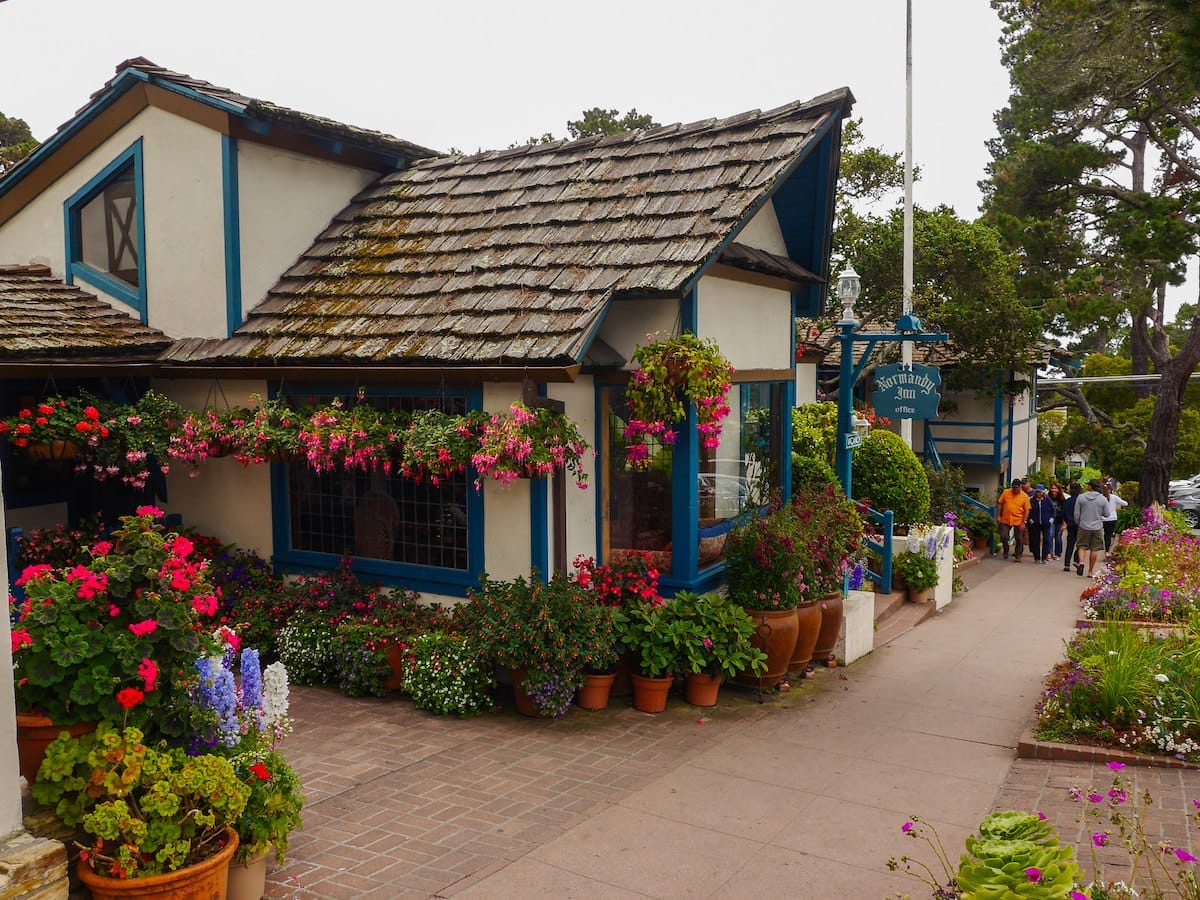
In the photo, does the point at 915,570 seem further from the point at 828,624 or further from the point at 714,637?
the point at 714,637

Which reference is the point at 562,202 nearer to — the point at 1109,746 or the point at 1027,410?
the point at 1109,746

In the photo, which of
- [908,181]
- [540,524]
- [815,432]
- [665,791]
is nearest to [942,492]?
[815,432]

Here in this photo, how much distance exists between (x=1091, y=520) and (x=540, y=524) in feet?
41.8

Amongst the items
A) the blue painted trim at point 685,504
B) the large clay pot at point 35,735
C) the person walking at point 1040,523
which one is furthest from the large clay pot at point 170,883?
the person walking at point 1040,523

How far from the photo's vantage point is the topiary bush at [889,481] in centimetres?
1550

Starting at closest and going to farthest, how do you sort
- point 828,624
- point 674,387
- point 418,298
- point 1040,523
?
point 674,387 → point 418,298 → point 828,624 → point 1040,523

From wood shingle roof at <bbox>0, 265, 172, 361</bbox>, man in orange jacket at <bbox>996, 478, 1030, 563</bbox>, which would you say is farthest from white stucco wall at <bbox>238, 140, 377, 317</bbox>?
man in orange jacket at <bbox>996, 478, 1030, 563</bbox>

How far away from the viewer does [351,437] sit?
8.68 meters

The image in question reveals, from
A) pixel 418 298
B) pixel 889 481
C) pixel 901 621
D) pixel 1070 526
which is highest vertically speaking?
pixel 418 298

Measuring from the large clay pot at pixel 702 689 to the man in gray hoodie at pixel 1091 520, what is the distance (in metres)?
11.4

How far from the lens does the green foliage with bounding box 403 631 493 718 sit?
824cm

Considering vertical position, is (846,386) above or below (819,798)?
above

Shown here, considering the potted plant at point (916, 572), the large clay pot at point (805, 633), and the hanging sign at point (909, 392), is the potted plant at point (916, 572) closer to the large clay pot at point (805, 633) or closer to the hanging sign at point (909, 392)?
the hanging sign at point (909, 392)

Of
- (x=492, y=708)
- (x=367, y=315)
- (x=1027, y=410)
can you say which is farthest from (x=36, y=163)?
(x=1027, y=410)
